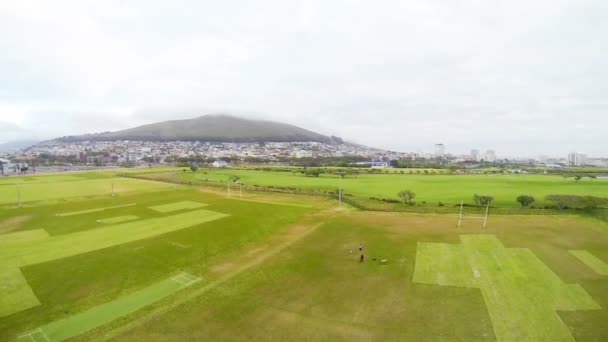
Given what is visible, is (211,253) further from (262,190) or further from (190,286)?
(262,190)

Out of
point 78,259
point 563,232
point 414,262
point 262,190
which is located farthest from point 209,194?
point 563,232

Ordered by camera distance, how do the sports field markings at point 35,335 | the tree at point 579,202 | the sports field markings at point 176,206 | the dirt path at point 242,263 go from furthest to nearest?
the sports field markings at point 176,206 → the tree at point 579,202 → the dirt path at point 242,263 → the sports field markings at point 35,335

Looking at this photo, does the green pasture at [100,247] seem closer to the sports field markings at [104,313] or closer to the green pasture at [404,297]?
the sports field markings at [104,313]

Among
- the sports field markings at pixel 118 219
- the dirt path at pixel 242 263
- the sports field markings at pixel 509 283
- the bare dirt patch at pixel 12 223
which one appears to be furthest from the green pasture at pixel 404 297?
the bare dirt patch at pixel 12 223

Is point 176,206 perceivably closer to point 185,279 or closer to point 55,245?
point 55,245

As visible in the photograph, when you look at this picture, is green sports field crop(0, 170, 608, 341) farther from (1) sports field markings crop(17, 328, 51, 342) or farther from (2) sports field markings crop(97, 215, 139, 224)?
(2) sports field markings crop(97, 215, 139, 224)
